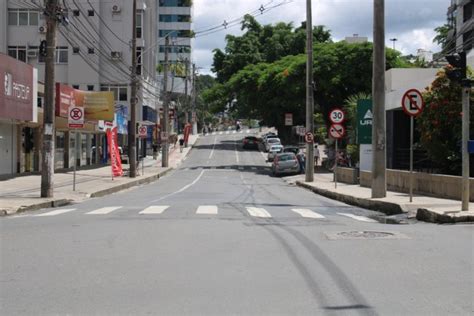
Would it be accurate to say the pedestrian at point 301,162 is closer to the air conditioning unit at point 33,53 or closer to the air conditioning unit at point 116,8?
the air conditioning unit at point 116,8

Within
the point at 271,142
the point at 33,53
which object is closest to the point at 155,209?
the point at 33,53

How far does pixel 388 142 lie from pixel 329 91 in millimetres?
19210

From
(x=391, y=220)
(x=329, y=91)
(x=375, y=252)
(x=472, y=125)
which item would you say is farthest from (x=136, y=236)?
(x=329, y=91)

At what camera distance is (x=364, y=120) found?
2867cm

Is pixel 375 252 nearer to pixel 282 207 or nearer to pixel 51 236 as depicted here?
pixel 51 236

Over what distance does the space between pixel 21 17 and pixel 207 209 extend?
50.9 m

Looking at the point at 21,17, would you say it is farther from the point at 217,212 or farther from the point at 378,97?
the point at 217,212

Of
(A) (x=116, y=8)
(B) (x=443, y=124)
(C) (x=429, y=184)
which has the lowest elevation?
(C) (x=429, y=184)

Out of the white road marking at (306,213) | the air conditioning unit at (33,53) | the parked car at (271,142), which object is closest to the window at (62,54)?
the air conditioning unit at (33,53)

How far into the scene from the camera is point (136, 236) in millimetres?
11109

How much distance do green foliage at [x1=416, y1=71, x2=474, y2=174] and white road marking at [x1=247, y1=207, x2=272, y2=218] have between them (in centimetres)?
701

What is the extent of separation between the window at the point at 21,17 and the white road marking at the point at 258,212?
50210 millimetres

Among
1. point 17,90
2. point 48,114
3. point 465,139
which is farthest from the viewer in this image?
point 17,90

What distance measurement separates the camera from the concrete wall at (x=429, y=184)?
1812 cm
